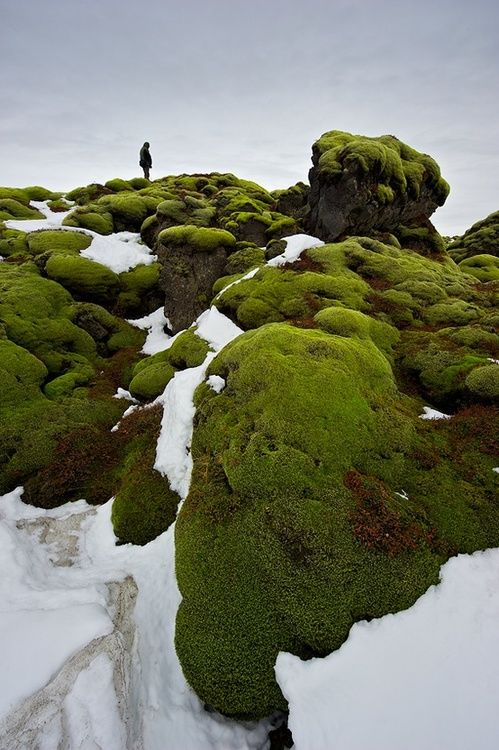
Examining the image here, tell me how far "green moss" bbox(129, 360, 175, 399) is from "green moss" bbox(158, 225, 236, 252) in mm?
12947

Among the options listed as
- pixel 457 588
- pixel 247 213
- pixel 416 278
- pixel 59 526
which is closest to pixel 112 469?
pixel 59 526

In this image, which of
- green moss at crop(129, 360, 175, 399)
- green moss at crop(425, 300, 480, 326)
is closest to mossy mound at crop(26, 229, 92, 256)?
green moss at crop(129, 360, 175, 399)

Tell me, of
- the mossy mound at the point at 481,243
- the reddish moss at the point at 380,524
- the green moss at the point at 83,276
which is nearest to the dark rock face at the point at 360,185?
the mossy mound at the point at 481,243

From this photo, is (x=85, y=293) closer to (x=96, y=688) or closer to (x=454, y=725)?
(x=96, y=688)

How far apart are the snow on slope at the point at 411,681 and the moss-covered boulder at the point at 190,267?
23.9 meters

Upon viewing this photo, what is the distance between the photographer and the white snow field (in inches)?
1246

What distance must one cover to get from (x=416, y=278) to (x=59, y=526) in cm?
2205

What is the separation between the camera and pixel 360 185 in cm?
2742

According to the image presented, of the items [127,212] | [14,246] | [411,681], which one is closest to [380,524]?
[411,681]

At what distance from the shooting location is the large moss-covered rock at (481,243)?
43281mm

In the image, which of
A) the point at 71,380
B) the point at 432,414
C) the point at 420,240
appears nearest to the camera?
the point at 432,414

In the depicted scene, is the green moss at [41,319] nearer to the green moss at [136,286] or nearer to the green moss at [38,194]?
the green moss at [136,286]

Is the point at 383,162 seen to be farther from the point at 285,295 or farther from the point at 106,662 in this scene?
the point at 106,662

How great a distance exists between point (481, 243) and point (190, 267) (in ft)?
118
